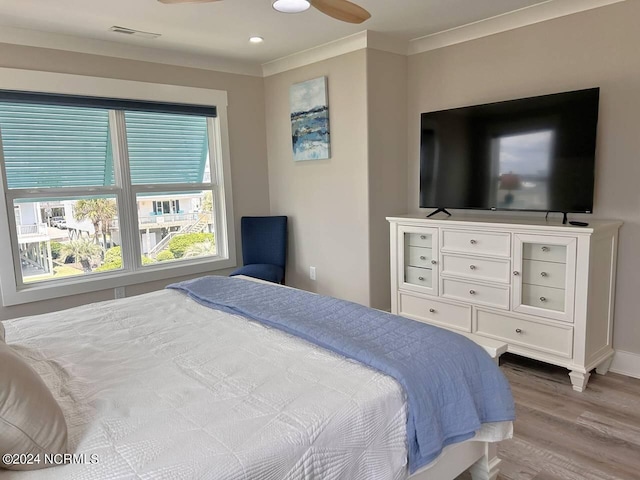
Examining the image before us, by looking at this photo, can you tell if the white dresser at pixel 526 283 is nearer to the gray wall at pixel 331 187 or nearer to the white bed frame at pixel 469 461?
the gray wall at pixel 331 187

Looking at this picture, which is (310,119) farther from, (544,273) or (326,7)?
(544,273)

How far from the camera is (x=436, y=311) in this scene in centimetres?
347

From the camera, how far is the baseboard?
2930 millimetres

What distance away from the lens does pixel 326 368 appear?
1.54 m

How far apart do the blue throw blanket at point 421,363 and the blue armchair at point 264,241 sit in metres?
2.23

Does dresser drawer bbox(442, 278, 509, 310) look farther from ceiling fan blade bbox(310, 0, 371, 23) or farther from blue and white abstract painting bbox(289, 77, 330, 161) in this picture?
ceiling fan blade bbox(310, 0, 371, 23)

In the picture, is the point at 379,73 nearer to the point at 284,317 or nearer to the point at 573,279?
the point at 573,279

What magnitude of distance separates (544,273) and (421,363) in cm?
171

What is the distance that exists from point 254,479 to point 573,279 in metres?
2.35

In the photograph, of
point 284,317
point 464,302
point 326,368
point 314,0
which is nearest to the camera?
point 326,368

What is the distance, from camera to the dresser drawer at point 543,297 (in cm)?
282

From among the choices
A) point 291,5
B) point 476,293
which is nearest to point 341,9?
point 291,5

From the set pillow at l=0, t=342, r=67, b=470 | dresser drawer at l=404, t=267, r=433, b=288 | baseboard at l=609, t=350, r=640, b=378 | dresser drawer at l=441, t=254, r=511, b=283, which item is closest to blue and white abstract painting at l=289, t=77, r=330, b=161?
dresser drawer at l=404, t=267, r=433, b=288

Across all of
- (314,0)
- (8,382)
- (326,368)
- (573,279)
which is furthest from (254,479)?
(573,279)
